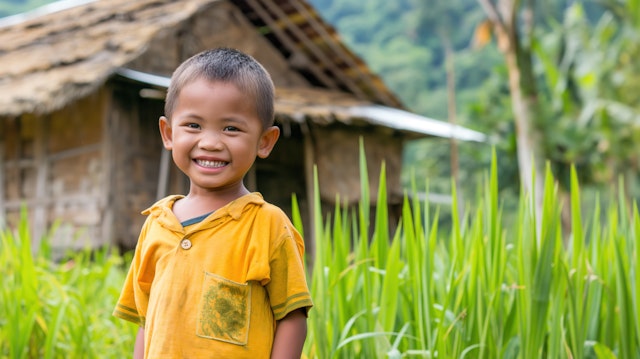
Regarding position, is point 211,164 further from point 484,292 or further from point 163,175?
point 163,175

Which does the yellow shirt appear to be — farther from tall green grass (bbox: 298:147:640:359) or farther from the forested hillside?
the forested hillside

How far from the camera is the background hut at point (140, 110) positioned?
771cm

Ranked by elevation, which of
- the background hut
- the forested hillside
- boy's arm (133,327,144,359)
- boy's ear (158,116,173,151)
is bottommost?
boy's arm (133,327,144,359)

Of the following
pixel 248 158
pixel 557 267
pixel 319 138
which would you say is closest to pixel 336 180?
pixel 319 138

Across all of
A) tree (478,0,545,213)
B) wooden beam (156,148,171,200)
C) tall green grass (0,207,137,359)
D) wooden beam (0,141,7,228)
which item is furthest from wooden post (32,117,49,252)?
tree (478,0,545,213)

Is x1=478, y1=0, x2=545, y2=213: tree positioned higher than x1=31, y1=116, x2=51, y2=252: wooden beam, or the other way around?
x1=478, y1=0, x2=545, y2=213: tree

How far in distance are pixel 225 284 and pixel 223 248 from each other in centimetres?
7

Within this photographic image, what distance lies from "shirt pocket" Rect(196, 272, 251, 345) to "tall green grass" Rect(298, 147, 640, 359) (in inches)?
→ 20.3

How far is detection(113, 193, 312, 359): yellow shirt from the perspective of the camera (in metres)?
1.52

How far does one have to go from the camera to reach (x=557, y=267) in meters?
2.10

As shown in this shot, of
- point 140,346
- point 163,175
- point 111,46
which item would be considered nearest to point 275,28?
point 111,46

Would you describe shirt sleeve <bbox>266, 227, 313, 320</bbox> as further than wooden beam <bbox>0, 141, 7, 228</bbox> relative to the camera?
No

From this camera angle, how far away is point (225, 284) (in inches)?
60.1

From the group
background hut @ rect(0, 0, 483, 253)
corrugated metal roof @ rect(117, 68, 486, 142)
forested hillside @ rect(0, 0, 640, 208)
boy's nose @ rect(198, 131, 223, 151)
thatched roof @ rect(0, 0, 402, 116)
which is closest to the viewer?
boy's nose @ rect(198, 131, 223, 151)
